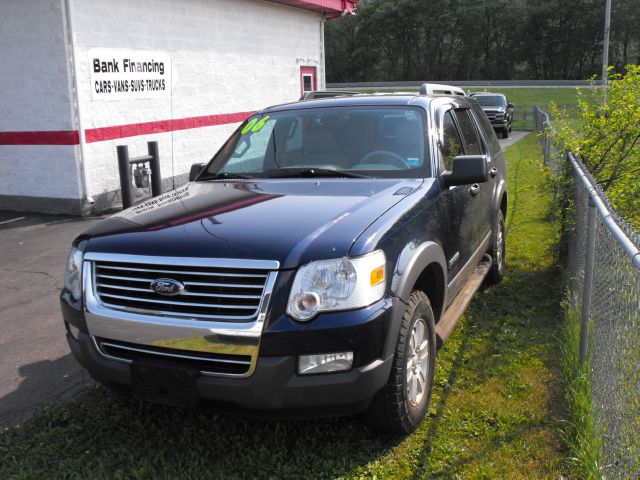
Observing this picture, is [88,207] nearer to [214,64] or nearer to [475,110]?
[214,64]

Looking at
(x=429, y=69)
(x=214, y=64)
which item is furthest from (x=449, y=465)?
(x=429, y=69)

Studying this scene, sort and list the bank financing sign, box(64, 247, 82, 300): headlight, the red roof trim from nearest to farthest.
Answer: box(64, 247, 82, 300): headlight
the bank financing sign
the red roof trim

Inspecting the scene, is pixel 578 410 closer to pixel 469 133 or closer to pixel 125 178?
pixel 469 133

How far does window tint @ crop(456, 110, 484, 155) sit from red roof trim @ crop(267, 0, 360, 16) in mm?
10126

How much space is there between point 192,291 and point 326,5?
47.4 ft

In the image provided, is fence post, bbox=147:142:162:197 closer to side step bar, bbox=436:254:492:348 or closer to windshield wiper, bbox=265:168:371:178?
windshield wiper, bbox=265:168:371:178

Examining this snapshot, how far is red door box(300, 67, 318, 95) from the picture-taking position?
1660 cm

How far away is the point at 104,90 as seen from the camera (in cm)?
1009

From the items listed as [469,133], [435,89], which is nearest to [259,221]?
[469,133]

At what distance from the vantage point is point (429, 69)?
86.9m

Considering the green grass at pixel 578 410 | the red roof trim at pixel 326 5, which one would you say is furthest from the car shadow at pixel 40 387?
the red roof trim at pixel 326 5

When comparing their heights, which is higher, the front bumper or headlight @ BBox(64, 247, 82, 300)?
headlight @ BBox(64, 247, 82, 300)

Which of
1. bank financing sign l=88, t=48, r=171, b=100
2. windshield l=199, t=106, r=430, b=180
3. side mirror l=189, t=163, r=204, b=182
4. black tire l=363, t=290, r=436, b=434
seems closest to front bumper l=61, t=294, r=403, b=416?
black tire l=363, t=290, r=436, b=434

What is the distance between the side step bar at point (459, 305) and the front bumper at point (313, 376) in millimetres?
971
